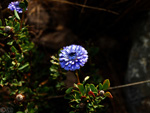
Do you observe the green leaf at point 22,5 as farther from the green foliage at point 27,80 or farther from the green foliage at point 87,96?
the green foliage at point 87,96

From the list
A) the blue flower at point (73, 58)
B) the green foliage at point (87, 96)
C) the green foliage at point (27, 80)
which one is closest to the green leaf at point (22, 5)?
the green foliage at point (27, 80)

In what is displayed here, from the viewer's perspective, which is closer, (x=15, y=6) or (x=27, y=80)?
(x=15, y=6)

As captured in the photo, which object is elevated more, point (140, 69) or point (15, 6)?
point (15, 6)

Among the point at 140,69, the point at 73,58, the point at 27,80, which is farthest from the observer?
the point at 140,69

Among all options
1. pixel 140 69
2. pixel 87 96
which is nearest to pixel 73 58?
pixel 87 96

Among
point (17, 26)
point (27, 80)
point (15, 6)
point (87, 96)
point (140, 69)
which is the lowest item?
point (87, 96)

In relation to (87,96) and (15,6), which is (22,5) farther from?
(87,96)

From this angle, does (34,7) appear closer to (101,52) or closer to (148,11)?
(101,52)
